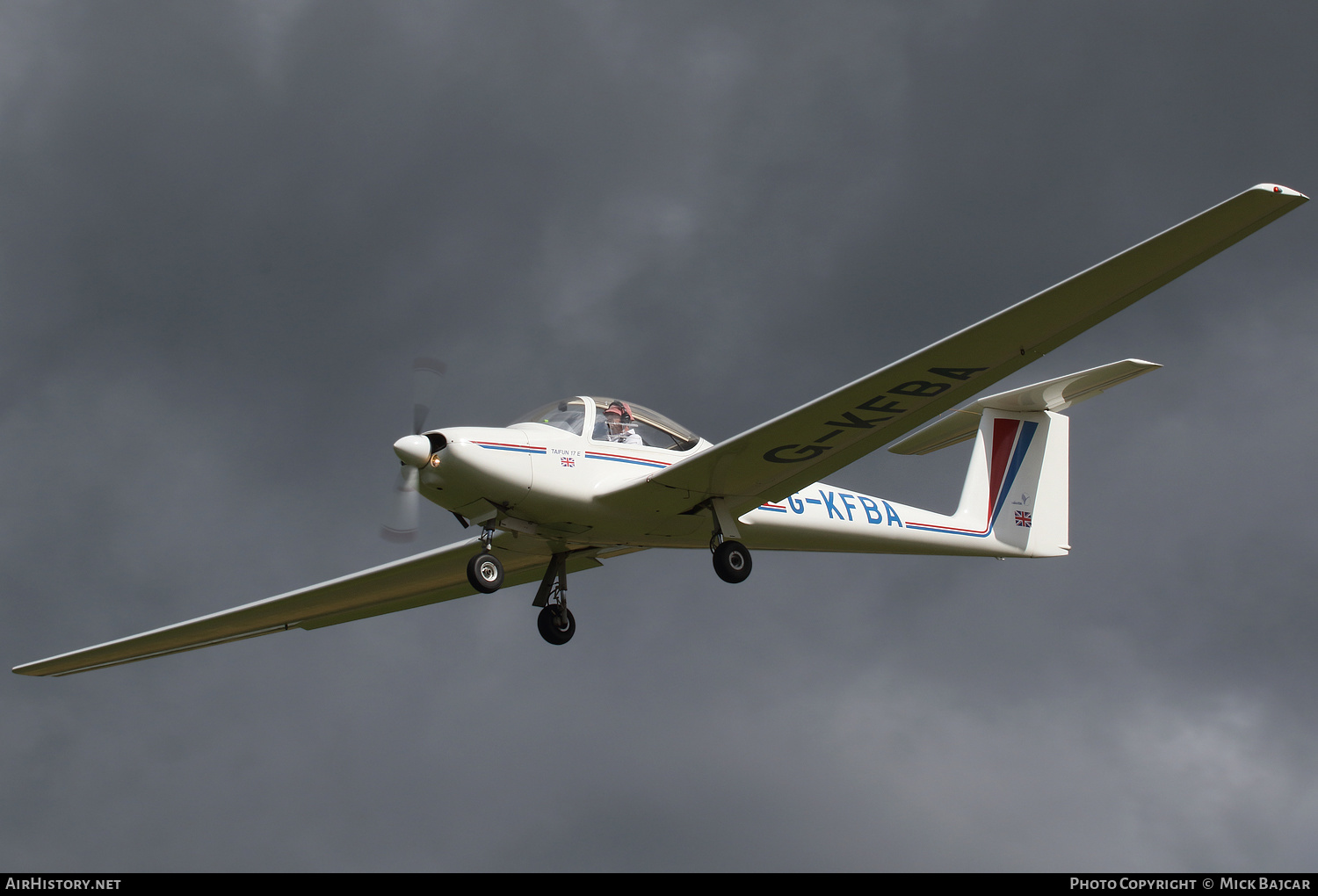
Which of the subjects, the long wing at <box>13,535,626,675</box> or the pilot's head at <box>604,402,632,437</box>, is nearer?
the pilot's head at <box>604,402,632,437</box>

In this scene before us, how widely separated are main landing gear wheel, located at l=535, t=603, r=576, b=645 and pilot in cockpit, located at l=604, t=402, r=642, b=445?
2.47 metres

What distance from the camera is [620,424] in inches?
544

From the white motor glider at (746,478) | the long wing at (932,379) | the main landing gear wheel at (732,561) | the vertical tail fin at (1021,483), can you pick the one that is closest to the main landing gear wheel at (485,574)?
the white motor glider at (746,478)

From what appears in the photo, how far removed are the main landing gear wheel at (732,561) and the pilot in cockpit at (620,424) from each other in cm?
164

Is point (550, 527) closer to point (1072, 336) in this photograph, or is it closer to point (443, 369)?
point (443, 369)

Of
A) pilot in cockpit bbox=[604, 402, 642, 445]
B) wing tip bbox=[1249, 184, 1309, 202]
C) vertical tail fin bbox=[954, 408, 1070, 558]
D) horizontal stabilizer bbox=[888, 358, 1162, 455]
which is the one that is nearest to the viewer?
wing tip bbox=[1249, 184, 1309, 202]

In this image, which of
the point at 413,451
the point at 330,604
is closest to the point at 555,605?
the point at 413,451

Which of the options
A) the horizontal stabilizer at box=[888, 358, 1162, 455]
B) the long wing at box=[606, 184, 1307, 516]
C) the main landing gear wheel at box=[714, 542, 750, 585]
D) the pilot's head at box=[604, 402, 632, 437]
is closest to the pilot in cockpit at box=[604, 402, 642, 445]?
the pilot's head at box=[604, 402, 632, 437]

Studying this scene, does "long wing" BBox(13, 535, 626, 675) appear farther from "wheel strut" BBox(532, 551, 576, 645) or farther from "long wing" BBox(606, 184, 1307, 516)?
"long wing" BBox(606, 184, 1307, 516)

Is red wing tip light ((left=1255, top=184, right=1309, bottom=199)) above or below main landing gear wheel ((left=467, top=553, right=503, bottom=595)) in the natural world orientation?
above

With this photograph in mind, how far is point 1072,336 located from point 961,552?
19.8 feet

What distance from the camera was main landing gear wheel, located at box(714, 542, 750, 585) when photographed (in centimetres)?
1386

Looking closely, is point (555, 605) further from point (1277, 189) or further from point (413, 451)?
point (1277, 189)

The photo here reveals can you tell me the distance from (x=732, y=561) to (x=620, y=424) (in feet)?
6.93
